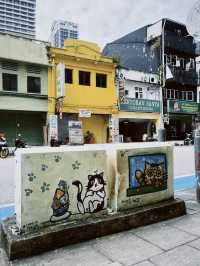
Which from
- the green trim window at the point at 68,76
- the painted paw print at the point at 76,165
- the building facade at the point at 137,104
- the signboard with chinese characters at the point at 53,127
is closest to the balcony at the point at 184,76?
the building facade at the point at 137,104

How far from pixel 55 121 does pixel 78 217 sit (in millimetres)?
17725

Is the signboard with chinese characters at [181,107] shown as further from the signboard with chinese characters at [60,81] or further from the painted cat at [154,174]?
the painted cat at [154,174]

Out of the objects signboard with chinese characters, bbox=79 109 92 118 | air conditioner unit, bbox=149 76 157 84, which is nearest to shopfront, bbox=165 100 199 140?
air conditioner unit, bbox=149 76 157 84

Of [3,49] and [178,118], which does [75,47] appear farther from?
[178,118]

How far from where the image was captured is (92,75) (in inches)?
893

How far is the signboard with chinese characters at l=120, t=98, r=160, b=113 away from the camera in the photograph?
24.0 meters

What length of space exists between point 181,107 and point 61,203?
2676 cm

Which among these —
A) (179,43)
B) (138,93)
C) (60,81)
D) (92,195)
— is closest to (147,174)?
(92,195)

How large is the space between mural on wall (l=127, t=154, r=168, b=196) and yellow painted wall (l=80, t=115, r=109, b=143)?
19.4 meters

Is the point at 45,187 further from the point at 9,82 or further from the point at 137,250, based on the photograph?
the point at 9,82

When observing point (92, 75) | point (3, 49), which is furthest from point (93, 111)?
point (3, 49)

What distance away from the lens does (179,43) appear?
94.5 ft

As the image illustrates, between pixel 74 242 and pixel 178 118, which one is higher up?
pixel 178 118

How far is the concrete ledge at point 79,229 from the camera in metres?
2.71
